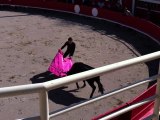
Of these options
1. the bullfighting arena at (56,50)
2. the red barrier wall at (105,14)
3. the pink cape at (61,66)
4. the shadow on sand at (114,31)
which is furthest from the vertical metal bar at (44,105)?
the red barrier wall at (105,14)

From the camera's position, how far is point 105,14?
20828 mm

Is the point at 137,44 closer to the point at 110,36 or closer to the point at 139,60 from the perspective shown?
the point at 110,36

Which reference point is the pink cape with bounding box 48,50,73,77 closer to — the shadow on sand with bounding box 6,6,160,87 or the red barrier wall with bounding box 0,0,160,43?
the shadow on sand with bounding box 6,6,160,87

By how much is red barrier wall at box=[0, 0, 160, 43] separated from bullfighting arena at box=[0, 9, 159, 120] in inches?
15.2

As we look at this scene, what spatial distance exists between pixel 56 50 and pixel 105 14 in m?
6.88

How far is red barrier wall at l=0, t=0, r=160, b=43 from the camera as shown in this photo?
17.4m

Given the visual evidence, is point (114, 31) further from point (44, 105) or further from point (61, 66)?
point (44, 105)

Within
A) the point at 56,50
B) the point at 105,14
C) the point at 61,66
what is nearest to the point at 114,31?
the point at 105,14

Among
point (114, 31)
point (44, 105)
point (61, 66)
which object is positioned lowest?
point (114, 31)

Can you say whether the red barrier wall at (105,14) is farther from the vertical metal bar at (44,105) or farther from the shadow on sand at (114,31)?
the vertical metal bar at (44,105)

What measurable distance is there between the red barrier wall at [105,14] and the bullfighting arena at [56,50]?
39 centimetres

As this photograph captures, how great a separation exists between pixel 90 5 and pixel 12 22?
5749 mm

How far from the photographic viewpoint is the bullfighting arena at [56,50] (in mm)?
9703

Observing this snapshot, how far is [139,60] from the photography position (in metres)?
2.25
